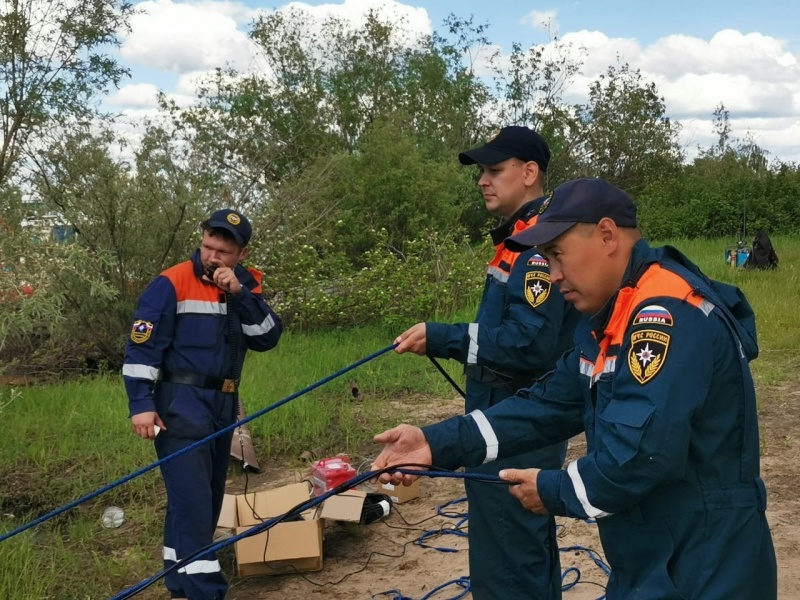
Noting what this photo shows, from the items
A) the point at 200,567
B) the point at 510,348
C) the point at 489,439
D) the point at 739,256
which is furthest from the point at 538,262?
the point at 739,256

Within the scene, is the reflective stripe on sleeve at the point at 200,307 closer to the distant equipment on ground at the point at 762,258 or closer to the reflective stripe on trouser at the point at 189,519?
the reflective stripe on trouser at the point at 189,519

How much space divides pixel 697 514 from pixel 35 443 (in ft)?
19.8

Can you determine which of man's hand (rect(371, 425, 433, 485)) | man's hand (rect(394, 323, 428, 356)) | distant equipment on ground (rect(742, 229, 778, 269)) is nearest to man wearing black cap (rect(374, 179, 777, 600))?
man's hand (rect(371, 425, 433, 485))

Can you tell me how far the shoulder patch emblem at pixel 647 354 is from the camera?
6.33 feet

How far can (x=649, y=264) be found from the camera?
2.13 metres

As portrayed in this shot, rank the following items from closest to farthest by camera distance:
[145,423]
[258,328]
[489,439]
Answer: [489,439]
[145,423]
[258,328]

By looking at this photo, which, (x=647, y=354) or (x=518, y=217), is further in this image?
(x=518, y=217)

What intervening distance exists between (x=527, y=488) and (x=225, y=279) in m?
2.40

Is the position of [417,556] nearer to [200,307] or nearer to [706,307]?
[200,307]

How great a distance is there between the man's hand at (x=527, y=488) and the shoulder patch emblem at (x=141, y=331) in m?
2.38

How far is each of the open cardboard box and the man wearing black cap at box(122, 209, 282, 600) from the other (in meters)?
0.47

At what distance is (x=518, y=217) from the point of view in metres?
3.52

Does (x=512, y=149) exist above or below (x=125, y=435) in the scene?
above

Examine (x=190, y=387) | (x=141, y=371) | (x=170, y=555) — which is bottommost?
(x=170, y=555)
